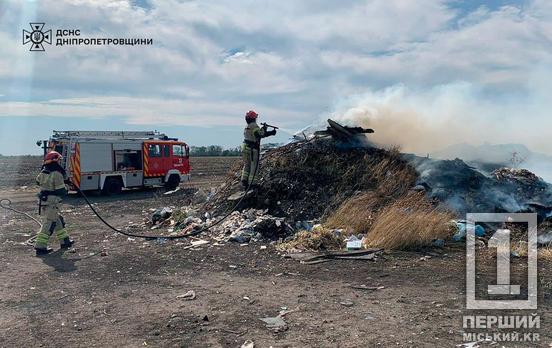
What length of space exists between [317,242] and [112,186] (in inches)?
514

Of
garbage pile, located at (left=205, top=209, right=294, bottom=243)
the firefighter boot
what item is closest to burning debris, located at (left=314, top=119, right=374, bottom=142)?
garbage pile, located at (left=205, top=209, right=294, bottom=243)

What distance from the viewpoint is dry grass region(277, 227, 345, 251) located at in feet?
26.6

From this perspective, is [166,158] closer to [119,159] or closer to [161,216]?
[119,159]

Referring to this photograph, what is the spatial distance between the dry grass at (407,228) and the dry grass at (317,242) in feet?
1.84

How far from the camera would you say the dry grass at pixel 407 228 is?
784 centimetres

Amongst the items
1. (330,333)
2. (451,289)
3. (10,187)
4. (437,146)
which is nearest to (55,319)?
(330,333)

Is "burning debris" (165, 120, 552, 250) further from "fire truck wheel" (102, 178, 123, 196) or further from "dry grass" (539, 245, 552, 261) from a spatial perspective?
"fire truck wheel" (102, 178, 123, 196)

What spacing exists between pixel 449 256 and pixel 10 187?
944 inches

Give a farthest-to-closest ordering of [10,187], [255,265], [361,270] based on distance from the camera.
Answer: [10,187]
[255,265]
[361,270]

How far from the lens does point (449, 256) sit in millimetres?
7441

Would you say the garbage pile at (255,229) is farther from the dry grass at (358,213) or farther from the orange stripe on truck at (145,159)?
the orange stripe on truck at (145,159)

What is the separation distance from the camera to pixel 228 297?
5754 mm

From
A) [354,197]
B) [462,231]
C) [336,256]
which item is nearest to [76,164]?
[354,197]

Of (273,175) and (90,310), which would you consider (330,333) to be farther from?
(273,175)
